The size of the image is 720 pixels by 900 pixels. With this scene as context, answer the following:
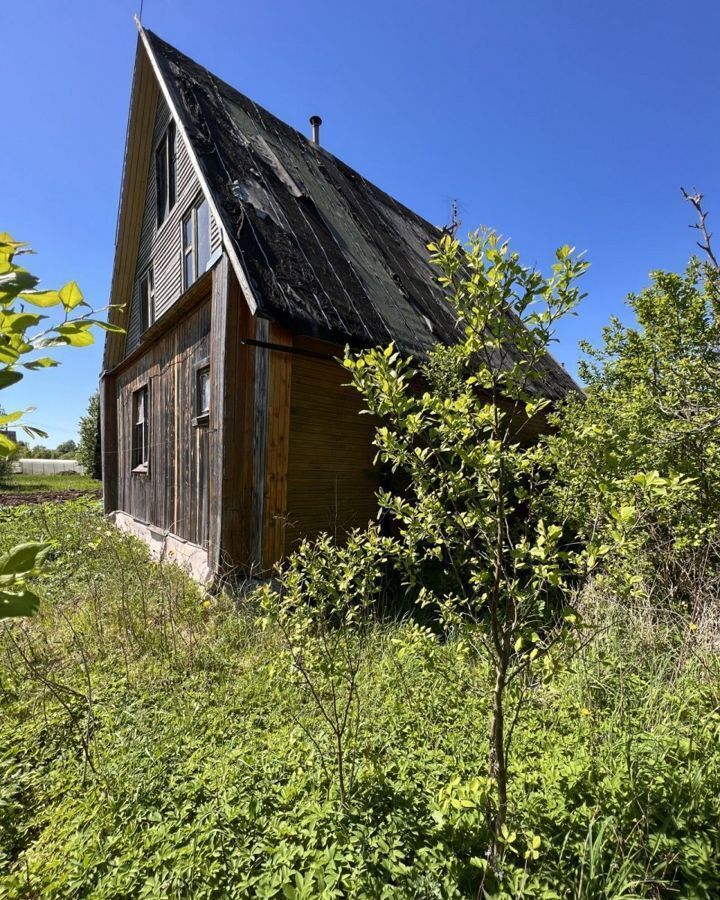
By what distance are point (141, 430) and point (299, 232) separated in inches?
215

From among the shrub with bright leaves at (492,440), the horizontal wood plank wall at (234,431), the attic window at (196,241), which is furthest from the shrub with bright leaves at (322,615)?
the attic window at (196,241)

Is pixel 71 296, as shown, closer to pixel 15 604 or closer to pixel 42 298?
pixel 42 298

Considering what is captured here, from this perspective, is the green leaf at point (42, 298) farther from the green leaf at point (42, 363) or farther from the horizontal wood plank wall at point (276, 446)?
the horizontal wood plank wall at point (276, 446)

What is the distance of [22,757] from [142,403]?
743cm

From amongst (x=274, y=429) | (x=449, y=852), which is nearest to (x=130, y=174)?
(x=274, y=429)

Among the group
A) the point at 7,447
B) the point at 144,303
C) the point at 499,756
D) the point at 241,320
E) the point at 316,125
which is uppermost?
the point at 316,125

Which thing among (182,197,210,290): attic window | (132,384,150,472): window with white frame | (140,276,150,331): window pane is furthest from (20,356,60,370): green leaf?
(140,276,150,331): window pane

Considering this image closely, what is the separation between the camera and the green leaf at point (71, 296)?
0.86 metres

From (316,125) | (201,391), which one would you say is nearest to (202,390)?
(201,391)

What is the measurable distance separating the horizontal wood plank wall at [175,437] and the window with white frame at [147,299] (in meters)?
0.86

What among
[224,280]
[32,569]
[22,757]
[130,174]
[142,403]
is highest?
[130,174]

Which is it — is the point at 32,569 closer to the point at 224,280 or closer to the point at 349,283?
the point at 224,280

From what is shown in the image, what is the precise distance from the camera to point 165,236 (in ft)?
26.6

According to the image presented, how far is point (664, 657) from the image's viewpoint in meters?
3.26
